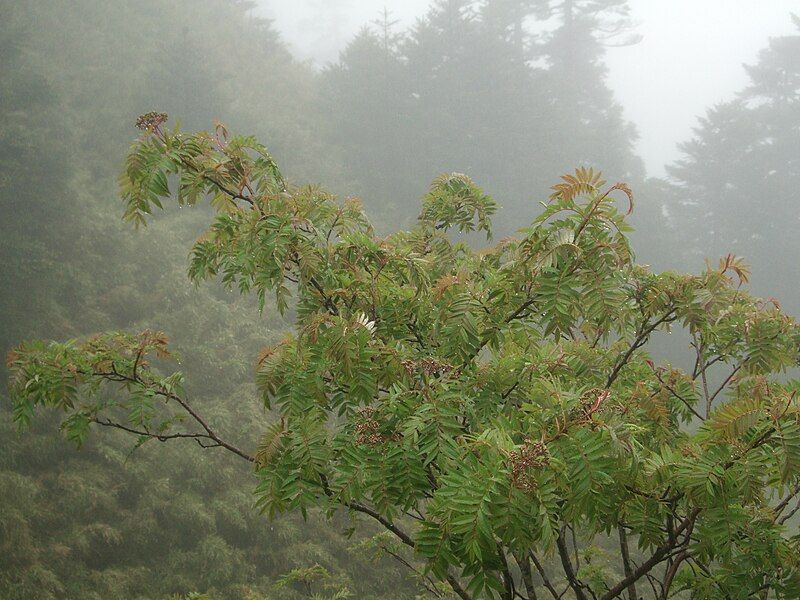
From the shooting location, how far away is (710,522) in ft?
7.31

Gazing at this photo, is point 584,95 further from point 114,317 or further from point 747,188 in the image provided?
point 114,317

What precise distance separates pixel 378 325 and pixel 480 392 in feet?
2.05

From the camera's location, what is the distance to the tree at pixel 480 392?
1.97m

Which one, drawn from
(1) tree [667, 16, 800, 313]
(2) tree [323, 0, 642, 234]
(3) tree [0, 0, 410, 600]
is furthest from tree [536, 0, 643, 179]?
(3) tree [0, 0, 410, 600]

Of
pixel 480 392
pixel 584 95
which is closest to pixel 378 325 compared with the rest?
pixel 480 392

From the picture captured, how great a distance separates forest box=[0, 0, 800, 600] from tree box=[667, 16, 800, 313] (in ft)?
0.34

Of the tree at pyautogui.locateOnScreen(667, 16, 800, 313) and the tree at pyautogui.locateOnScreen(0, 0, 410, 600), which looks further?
the tree at pyautogui.locateOnScreen(667, 16, 800, 313)

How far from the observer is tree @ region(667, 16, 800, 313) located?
63.9 ft

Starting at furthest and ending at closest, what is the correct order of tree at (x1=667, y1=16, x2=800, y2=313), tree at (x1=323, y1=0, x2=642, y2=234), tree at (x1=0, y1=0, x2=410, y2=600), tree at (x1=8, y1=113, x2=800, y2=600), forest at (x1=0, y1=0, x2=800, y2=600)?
tree at (x1=667, y1=16, x2=800, y2=313) → tree at (x1=323, y1=0, x2=642, y2=234) → tree at (x1=0, y1=0, x2=410, y2=600) → forest at (x1=0, y1=0, x2=800, y2=600) → tree at (x1=8, y1=113, x2=800, y2=600)

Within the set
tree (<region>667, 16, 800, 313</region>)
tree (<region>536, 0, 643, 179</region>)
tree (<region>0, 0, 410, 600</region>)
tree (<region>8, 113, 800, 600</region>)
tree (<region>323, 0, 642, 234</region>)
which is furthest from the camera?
tree (<region>667, 16, 800, 313</region>)

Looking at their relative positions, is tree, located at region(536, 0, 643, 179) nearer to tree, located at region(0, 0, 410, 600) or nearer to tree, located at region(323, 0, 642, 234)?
tree, located at region(323, 0, 642, 234)

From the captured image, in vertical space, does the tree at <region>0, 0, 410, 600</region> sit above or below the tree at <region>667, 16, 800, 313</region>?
below

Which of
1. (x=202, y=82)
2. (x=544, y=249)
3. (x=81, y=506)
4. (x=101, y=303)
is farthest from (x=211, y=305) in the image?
(x=544, y=249)

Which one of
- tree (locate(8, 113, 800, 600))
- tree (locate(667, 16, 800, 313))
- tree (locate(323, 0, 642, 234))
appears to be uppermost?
tree (locate(667, 16, 800, 313))
